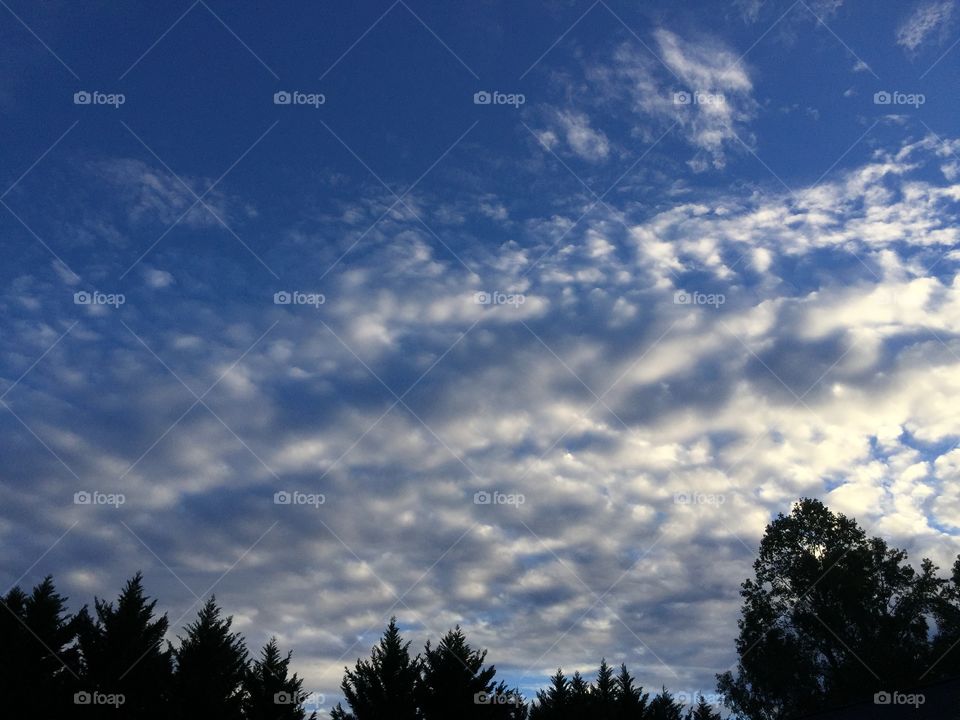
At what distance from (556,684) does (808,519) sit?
92.0ft

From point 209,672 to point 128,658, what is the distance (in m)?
3.56

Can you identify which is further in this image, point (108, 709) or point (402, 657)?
point (402, 657)

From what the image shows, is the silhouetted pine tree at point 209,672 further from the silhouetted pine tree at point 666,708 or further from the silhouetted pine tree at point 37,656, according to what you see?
the silhouetted pine tree at point 666,708

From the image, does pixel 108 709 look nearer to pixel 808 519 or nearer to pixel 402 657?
pixel 402 657

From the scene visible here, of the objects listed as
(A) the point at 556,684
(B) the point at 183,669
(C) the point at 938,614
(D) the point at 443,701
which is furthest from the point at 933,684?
(C) the point at 938,614

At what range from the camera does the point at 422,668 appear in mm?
37156

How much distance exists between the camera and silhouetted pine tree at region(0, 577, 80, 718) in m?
30.9

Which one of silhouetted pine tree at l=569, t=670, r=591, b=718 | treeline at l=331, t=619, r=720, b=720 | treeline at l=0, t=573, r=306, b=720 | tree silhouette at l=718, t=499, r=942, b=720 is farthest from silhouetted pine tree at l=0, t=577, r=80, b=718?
tree silhouette at l=718, t=499, r=942, b=720

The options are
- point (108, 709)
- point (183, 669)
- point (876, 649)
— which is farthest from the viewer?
point (876, 649)

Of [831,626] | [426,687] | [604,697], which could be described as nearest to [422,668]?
[426,687]

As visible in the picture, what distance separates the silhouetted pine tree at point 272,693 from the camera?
35219 mm

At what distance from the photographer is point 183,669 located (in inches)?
1266

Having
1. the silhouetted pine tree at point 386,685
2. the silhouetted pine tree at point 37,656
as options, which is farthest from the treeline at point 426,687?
the silhouetted pine tree at point 37,656

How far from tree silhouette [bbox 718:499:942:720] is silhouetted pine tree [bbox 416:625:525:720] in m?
28.8
